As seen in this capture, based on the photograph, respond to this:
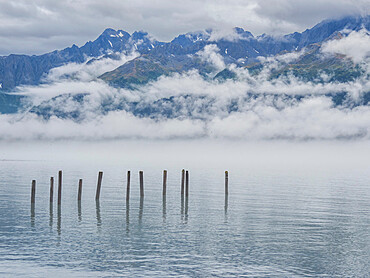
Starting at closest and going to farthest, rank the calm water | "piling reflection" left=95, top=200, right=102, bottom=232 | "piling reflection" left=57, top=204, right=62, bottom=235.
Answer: the calm water < "piling reflection" left=57, top=204, right=62, bottom=235 < "piling reflection" left=95, top=200, right=102, bottom=232

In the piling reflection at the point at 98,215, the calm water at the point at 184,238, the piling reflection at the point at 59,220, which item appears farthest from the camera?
the piling reflection at the point at 98,215

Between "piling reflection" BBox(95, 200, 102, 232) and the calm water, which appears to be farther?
"piling reflection" BBox(95, 200, 102, 232)

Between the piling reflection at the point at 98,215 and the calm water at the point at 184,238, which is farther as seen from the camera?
the piling reflection at the point at 98,215

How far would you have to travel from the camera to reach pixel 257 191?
A: 97562 mm

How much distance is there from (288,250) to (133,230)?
1600cm

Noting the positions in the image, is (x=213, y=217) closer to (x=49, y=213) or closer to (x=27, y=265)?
(x=49, y=213)

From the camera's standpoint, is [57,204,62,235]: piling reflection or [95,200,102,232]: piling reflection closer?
[57,204,62,235]: piling reflection

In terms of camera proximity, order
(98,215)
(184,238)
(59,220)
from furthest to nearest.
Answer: (98,215), (59,220), (184,238)

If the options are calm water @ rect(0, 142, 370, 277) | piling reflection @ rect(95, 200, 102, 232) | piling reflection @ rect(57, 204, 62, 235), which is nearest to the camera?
calm water @ rect(0, 142, 370, 277)

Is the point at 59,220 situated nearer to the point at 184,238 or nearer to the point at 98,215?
the point at 98,215

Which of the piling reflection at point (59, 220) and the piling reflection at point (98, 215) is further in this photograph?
the piling reflection at point (98, 215)

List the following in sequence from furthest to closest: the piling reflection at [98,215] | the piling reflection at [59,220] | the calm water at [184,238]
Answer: the piling reflection at [98,215], the piling reflection at [59,220], the calm water at [184,238]

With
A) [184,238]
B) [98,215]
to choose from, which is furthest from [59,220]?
[184,238]

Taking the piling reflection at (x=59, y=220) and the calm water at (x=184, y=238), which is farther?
the piling reflection at (x=59, y=220)
